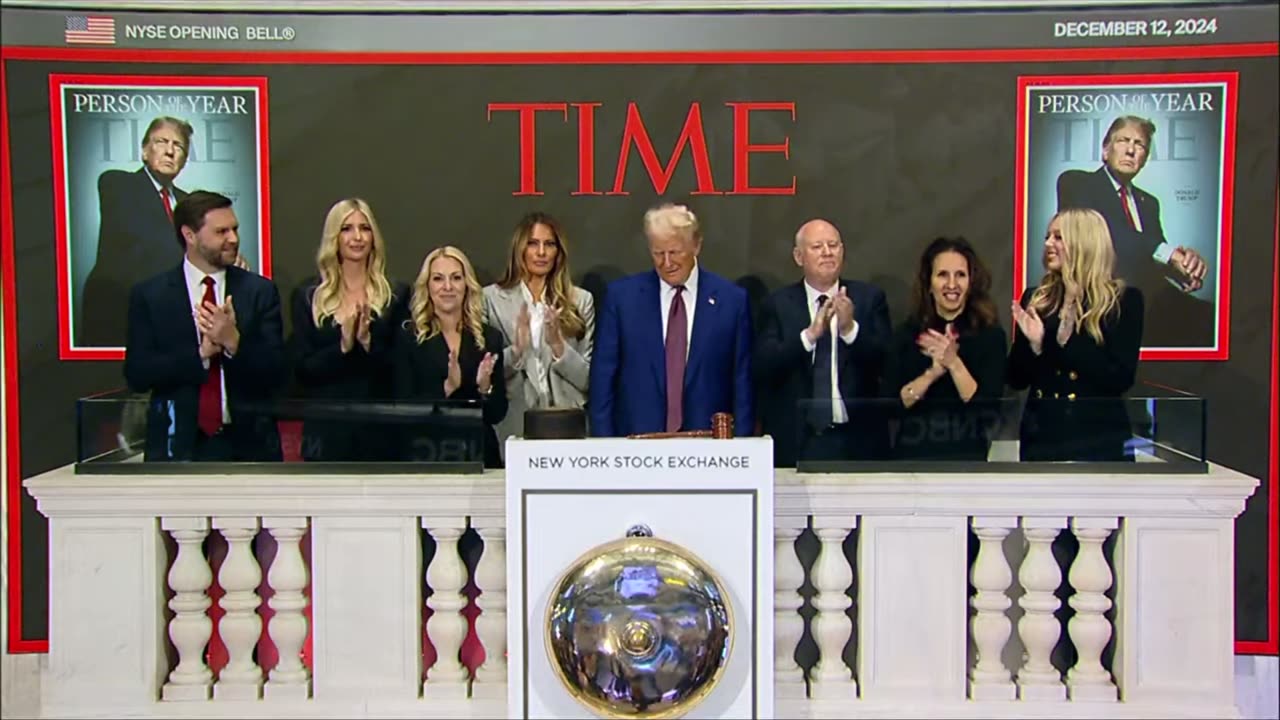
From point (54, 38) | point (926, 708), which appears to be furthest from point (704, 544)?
point (54, 38)

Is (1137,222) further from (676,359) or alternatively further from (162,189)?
(162,189)

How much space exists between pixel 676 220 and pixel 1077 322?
44.1 inches

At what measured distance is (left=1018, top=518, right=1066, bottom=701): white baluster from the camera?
2547 millimetres

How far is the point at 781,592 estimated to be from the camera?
2.57 meters

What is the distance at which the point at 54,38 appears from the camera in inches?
117

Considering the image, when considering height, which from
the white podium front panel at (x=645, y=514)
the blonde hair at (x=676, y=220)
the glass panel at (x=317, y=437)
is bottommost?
the white podium front panel at (x=645, y=514)

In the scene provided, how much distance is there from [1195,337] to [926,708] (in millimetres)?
1282

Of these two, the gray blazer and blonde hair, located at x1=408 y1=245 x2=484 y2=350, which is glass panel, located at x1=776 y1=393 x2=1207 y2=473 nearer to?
the gray blazer

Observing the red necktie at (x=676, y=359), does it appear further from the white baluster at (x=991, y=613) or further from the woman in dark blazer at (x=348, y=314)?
the white baluster at (x=991, y=613)

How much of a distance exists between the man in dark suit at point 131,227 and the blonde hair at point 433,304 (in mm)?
680

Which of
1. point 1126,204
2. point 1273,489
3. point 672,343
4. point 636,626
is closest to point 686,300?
point 672,343

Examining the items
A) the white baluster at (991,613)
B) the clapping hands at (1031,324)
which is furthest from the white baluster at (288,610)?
the clapping hands at (1031,324)

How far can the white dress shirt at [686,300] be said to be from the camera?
3.01m

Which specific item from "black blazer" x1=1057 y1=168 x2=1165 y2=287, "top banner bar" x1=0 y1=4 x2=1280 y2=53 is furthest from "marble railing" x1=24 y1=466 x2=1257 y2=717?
"top banner bar" x1=0 y1=4 x2=1280 y2=53
